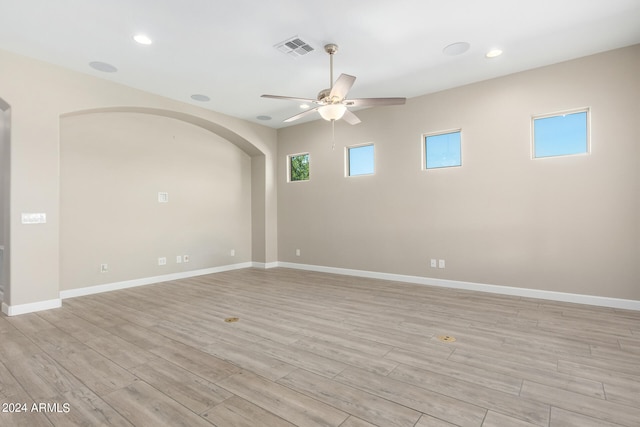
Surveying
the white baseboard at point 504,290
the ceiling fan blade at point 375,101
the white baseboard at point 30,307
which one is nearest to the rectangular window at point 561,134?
the white baseboard at point 504,290

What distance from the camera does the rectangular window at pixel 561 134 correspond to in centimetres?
401

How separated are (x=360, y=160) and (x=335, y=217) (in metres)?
1.25

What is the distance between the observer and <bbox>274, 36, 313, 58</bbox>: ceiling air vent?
3.50m

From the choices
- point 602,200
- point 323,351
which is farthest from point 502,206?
point 323,351

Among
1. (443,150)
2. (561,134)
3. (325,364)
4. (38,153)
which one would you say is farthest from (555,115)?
(38,153)

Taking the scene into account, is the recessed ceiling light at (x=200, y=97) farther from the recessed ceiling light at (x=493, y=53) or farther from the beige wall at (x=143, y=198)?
the recessed ceiling light at (x=493, y=53)

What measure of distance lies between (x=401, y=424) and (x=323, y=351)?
1.04m

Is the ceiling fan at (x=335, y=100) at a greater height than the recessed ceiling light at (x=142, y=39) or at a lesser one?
lesser

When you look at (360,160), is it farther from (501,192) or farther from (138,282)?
(138,282)

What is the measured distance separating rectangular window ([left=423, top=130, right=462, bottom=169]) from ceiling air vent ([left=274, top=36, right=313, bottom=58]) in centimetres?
260

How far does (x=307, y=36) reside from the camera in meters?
3.43

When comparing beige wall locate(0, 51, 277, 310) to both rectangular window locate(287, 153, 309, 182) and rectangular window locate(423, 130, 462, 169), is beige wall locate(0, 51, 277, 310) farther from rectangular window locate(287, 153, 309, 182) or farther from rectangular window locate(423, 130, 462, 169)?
rectangular window locate(423, 130, 462, 169)

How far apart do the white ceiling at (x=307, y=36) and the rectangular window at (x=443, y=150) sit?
0.86m

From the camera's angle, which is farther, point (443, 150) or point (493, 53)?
point (443, 150)
